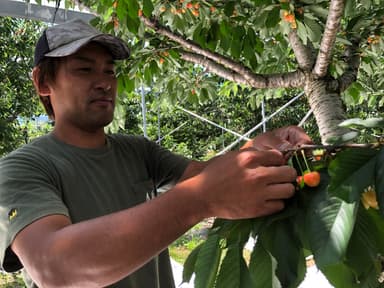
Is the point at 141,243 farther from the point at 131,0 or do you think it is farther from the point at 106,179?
the point at 131,0

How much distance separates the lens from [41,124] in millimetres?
8539

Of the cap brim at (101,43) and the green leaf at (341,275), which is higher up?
the cap brim at (101,43)

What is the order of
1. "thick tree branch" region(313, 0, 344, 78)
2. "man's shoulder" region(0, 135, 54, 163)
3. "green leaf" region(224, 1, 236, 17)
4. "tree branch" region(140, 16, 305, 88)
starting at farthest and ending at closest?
"tree branch" region(140, 16, 305, 88), "green leaf" region(224, 1, 236, 17), "thick tree branch" region(313, 0, 344, 78), "man's shoulder" region(0, 135, 54, 163)

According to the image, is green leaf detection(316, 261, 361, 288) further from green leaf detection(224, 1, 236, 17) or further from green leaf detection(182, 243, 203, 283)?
green leaf detection(224, 1, 236, 17)

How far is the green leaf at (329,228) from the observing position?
0.48 m

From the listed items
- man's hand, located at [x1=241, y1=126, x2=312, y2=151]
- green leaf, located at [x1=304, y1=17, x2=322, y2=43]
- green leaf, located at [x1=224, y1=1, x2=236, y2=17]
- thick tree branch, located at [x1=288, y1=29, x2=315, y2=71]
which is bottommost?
man's hand, located at [x1=241, y1=126, x2=312, y2=151]

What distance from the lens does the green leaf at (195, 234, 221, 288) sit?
1.92 feet

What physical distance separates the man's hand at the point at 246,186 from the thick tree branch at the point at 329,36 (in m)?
0.89

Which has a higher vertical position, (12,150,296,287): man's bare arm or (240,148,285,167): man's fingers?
(240,148,285,167): man's fingers

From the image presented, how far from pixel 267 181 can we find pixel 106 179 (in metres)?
0.51

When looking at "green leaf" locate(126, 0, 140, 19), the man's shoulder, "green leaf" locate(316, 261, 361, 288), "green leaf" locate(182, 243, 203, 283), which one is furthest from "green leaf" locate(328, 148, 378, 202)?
"green leaf" locate(126, 0, 140, 19)

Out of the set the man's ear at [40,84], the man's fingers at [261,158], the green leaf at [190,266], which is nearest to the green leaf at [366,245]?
the man's fingers at [261,158]

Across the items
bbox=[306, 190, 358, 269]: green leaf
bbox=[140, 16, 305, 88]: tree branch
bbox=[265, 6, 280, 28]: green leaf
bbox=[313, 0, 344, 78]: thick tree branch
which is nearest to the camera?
bbox=[306, 190, 358, 269]: green leaf

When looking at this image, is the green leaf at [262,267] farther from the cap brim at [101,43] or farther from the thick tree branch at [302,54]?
the thick tree branch at [302,54]
